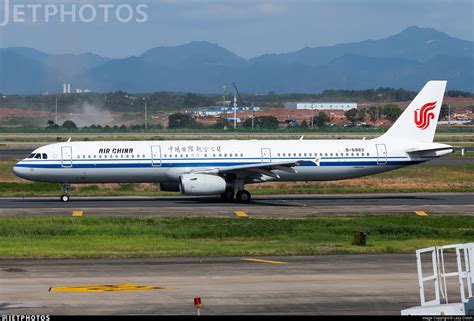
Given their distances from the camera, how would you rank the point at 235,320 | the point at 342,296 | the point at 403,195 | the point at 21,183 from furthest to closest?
the point at 21,183
the point at 403,195
the point at 342,296
the point at 235,320

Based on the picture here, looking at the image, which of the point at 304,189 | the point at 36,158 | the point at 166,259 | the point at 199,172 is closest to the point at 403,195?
the point at 304,189

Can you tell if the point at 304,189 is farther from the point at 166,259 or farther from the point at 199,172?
the point at 166,259

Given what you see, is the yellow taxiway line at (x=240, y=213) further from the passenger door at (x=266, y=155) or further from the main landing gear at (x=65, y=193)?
the main landing gear at (x=65, y=193)

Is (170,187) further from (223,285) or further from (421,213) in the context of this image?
(223,285)

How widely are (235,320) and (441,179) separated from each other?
49.1 metres

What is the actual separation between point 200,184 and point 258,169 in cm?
352

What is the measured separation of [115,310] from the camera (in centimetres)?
2384

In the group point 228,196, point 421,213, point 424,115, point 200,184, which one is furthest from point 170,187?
point 424,115

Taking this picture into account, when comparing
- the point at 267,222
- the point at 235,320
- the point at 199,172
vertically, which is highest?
the point at 199,172

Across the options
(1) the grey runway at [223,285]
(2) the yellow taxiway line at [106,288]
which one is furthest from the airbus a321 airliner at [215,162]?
(2) the yellow taxiway line at [106,288]

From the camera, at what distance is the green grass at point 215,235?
35.7 meters

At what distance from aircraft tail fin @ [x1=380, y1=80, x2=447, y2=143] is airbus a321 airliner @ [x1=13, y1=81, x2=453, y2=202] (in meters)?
0.77

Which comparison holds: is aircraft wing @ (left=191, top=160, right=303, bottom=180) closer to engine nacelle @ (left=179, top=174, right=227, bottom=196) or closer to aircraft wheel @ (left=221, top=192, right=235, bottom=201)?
engine nacelle @ (left=179, top=174, right=227, bottom=196)

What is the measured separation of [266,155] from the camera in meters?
56.0
